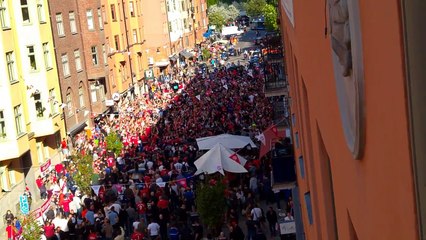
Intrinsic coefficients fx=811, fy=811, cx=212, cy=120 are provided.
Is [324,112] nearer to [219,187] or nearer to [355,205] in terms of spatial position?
[355,205]

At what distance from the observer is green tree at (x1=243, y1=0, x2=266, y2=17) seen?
464ft

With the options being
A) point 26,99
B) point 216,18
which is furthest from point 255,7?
point 26,99

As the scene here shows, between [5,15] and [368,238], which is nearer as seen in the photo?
[368,238]

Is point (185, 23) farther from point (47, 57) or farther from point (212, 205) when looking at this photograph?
point (212, 205)

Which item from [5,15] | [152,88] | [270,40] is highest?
[5,15]

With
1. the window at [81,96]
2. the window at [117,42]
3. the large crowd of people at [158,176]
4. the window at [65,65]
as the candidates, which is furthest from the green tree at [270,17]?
the window at [65,65]

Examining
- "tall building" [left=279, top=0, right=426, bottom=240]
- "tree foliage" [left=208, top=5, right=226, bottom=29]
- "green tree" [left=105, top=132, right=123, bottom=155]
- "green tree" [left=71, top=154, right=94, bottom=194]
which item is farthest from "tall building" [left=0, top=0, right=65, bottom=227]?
"tree foliage" [left=208, top=5, right=226, bottom=29]

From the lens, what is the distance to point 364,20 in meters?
3.19

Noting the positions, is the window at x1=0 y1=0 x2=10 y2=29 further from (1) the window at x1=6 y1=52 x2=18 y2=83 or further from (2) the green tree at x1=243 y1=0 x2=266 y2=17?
(2) the green tree at x1=243 y1=0 x2=266 y2=17

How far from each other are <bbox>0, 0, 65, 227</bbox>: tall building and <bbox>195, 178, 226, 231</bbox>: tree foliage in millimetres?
11754

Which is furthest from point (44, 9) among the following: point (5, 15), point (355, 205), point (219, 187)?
point (355, 205)

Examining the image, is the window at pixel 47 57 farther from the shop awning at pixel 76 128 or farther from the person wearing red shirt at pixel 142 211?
the person wearing red shirt at pixel 142 211

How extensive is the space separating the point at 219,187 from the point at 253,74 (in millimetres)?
42696

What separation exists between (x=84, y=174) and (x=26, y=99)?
29.0ft
